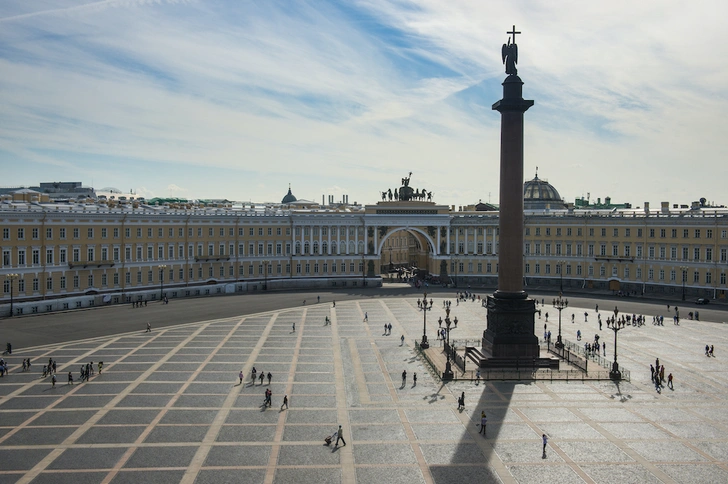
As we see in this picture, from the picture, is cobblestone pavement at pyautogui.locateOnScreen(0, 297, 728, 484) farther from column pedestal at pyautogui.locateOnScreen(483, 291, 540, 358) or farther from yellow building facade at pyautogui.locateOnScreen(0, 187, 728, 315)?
yellow building facade at pyautogui.locateOnScreen(0, 187, 728, 315)

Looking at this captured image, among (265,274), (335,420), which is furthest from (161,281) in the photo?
(335,420)

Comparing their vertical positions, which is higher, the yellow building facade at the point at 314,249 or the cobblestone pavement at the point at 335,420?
the yellow building facade at the point at 314,249

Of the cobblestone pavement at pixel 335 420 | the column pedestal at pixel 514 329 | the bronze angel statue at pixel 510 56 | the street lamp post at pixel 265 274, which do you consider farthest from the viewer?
the street lamp post at pixel 265 274

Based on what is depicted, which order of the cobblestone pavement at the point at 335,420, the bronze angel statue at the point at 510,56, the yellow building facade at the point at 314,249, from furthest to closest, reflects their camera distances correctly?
the yellow building facade at the point at 314,249 → the bronze angel statue at the point at 510,56 → the cobblestone pavement at the point at 335,420

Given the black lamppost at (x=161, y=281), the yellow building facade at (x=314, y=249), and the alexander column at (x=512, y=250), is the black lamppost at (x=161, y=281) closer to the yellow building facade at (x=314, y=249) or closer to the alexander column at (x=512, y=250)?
the yellow building facade at (x=314, y=249)

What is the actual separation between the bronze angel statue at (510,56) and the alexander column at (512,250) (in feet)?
1.99

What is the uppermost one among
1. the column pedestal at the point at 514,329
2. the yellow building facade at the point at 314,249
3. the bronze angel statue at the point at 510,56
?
the bronze angel statue at the point at 510,56

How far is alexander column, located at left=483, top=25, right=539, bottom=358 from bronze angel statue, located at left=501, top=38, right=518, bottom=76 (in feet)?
1.99

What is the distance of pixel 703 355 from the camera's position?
146 ft

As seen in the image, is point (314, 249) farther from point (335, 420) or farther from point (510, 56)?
point (335, 420)

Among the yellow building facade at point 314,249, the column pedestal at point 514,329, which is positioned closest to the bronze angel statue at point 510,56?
the column pedestal at point 514,329

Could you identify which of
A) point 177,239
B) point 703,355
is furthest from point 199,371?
point 177,239

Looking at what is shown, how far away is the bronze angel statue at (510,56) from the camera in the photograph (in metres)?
41.8

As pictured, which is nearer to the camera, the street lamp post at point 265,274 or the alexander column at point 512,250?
the alexander column at point 512,250
